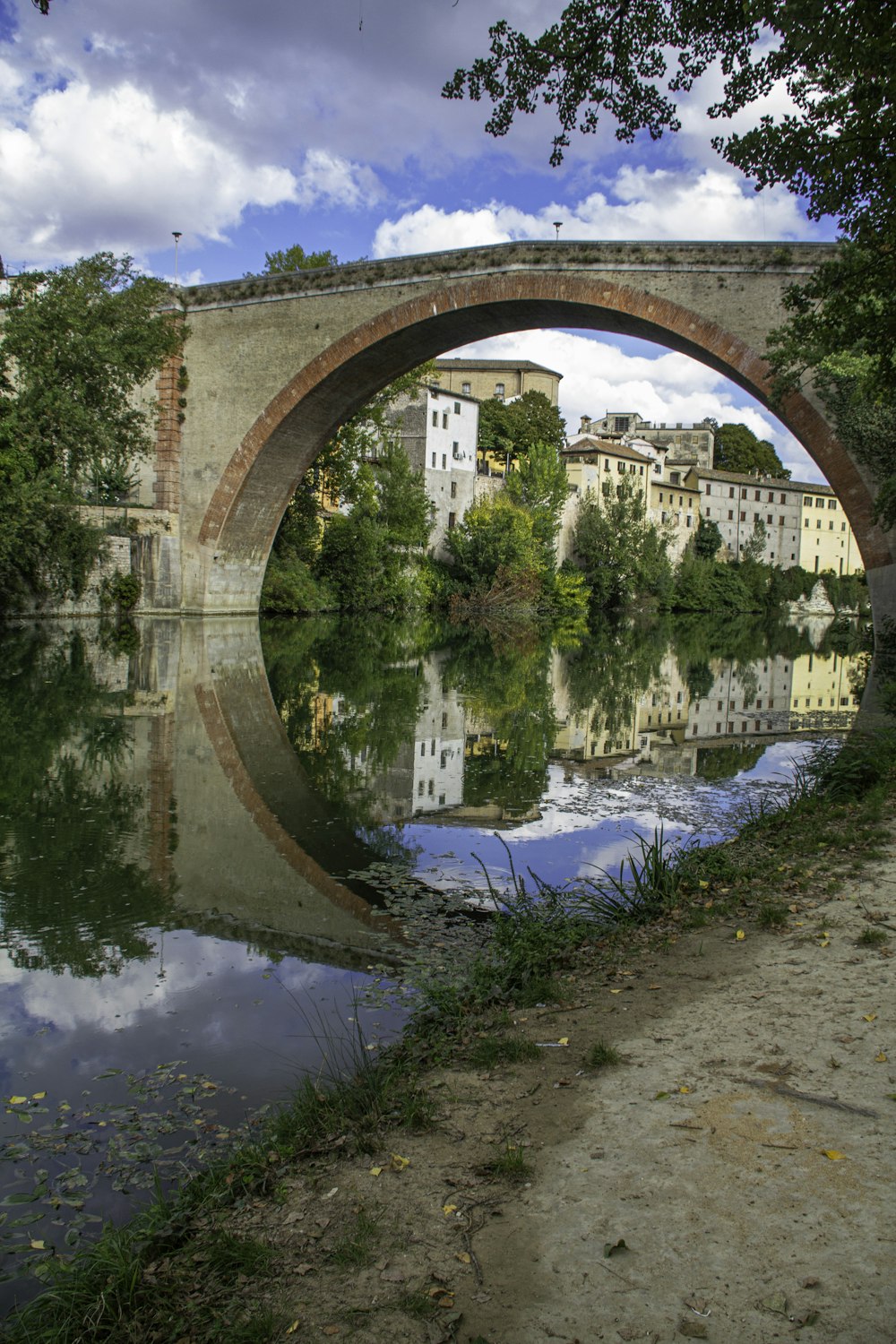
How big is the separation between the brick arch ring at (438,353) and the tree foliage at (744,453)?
54347mm

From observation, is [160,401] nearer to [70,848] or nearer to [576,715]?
[576,715]

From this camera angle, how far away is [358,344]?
22453 mm

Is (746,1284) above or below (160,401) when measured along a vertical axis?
below

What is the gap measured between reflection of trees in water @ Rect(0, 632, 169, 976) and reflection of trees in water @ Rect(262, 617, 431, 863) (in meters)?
1.62

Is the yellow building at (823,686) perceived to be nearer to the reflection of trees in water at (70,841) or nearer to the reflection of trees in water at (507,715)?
the reflection of trees in water at (507,715)

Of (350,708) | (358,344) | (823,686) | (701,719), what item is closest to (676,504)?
(358,344)

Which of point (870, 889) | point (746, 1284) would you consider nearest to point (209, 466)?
point (870, 889)

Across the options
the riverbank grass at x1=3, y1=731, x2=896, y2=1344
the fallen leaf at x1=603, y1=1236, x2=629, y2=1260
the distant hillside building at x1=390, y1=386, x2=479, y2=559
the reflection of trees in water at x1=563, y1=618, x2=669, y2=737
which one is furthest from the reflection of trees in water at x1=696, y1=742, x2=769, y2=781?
the distant hillside building at x1=390, y1=386, x2=479, y2=559

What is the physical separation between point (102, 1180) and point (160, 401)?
23809 millimetres

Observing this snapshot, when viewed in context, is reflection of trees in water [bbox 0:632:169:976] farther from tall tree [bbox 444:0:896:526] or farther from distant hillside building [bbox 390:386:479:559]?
distant hillside building [bbox 390:386:479:559]

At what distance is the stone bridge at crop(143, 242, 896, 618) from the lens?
18.6m

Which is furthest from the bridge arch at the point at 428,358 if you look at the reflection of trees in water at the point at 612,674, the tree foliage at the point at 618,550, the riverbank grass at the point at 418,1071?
the tree foliage at the point at 618,550

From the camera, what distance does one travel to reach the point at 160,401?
81.0ft

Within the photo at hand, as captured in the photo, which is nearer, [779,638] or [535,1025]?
[535,1025]
